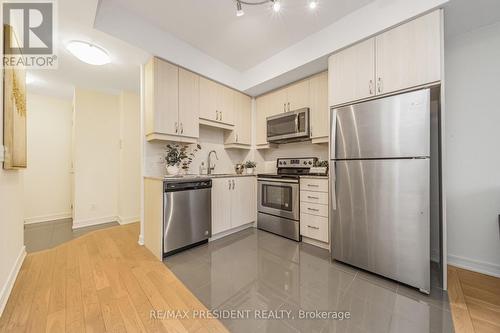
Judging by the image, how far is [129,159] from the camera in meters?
3.66

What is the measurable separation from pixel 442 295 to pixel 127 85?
4879mm

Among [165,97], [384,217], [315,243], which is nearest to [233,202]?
[315,243]

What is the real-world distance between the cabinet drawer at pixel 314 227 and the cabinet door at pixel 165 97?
216cm

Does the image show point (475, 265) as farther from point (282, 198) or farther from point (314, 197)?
point (282, 198)

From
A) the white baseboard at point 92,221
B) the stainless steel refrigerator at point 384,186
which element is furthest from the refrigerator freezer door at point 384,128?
the white baseboard at point 92,221

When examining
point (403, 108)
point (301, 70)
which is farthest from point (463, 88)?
point (301, 70)

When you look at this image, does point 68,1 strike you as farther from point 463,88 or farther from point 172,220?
point 463,88

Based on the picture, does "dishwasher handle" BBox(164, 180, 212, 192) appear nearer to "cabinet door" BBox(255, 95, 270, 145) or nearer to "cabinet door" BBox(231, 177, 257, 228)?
"cabinet door" BBox(231, 177, 257, 228)

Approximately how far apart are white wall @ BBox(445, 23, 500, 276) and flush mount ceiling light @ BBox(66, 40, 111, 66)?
3962 mm

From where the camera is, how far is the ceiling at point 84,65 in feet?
6.03

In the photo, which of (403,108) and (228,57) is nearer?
(403,108)

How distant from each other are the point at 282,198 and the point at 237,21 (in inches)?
94.7

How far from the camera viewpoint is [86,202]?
348 centimetres

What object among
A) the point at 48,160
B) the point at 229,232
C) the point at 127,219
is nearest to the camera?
the point at 229,232
